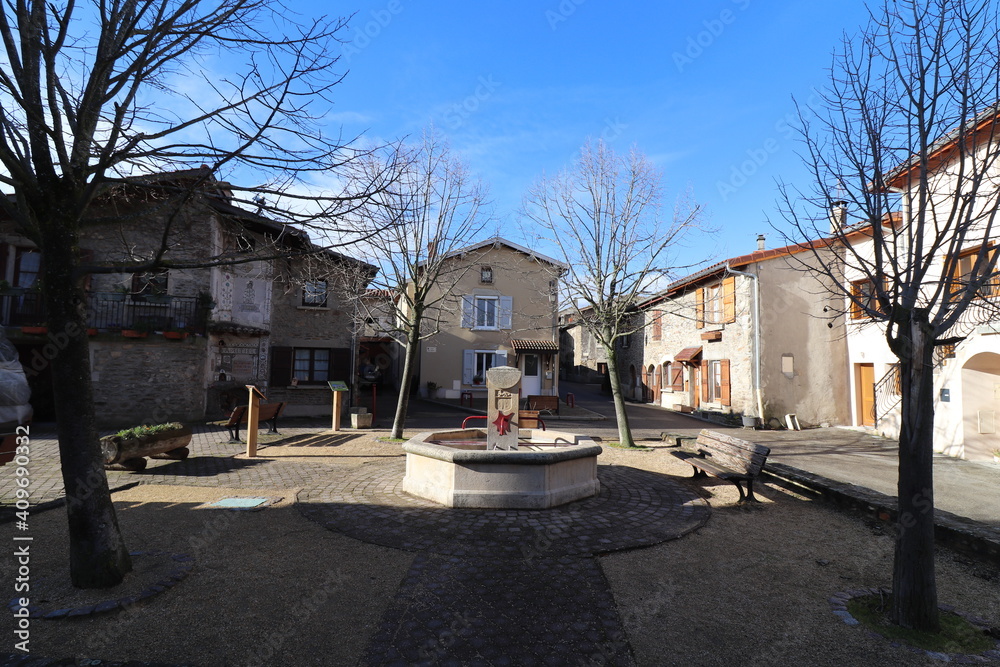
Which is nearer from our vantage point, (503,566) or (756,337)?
(503,566)

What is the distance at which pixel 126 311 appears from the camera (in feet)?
46.3

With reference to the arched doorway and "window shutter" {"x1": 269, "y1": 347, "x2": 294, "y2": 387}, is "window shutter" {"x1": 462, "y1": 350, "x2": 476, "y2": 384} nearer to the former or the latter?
"window shutter" {"x1": 269, "y1": 347, "x2": 294, "y2": 387}

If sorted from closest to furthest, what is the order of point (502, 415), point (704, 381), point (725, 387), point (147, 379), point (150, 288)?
point (502, 415) → point (147, 379) → point (150, 288) → point (725, 387) → point (704, 381)

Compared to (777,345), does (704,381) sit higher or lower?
lower

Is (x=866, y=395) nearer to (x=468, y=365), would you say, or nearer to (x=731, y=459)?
(x=731, y=459)

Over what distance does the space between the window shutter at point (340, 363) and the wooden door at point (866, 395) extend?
16.0 metres

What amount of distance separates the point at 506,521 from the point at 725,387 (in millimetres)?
13952

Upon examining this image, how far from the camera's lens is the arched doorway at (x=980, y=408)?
10.5m

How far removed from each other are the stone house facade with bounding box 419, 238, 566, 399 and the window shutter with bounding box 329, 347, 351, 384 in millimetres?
5429

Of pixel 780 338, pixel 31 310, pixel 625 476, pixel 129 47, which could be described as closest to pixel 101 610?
pixel 129 47

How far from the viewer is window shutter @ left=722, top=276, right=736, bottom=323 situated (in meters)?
16.9

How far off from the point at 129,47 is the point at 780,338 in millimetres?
16670

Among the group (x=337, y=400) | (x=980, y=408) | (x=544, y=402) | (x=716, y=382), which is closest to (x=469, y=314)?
(x=544, y=402)

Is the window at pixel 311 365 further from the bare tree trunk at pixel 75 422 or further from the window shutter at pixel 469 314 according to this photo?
the bare tree trunk at pixel 75 422
